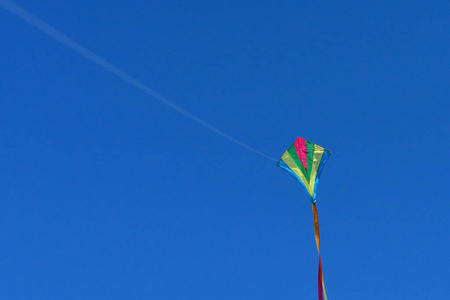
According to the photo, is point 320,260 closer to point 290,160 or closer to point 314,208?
point 314,208

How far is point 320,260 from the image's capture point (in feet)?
115

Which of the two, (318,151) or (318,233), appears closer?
(318,233)

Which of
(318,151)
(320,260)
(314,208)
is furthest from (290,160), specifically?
(320,260)

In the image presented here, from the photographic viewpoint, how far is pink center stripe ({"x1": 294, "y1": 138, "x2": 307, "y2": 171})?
139 feet

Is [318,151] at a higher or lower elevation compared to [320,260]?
higher

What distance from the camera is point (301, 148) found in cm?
4269

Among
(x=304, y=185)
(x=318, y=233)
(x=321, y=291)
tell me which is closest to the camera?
(x=321, y=291)

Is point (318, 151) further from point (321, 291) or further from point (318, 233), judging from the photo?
point (321, 291)

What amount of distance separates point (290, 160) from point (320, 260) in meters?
9.14

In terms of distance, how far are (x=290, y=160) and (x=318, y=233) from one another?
7.19 metres

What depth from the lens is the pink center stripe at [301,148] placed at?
42406 millimetres

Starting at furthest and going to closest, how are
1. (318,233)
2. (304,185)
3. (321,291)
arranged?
1. (304,185)
2. (318,233)
3. (321,291)

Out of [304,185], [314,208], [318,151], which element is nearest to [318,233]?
[314,208]

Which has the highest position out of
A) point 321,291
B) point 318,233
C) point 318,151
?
point 318,151
